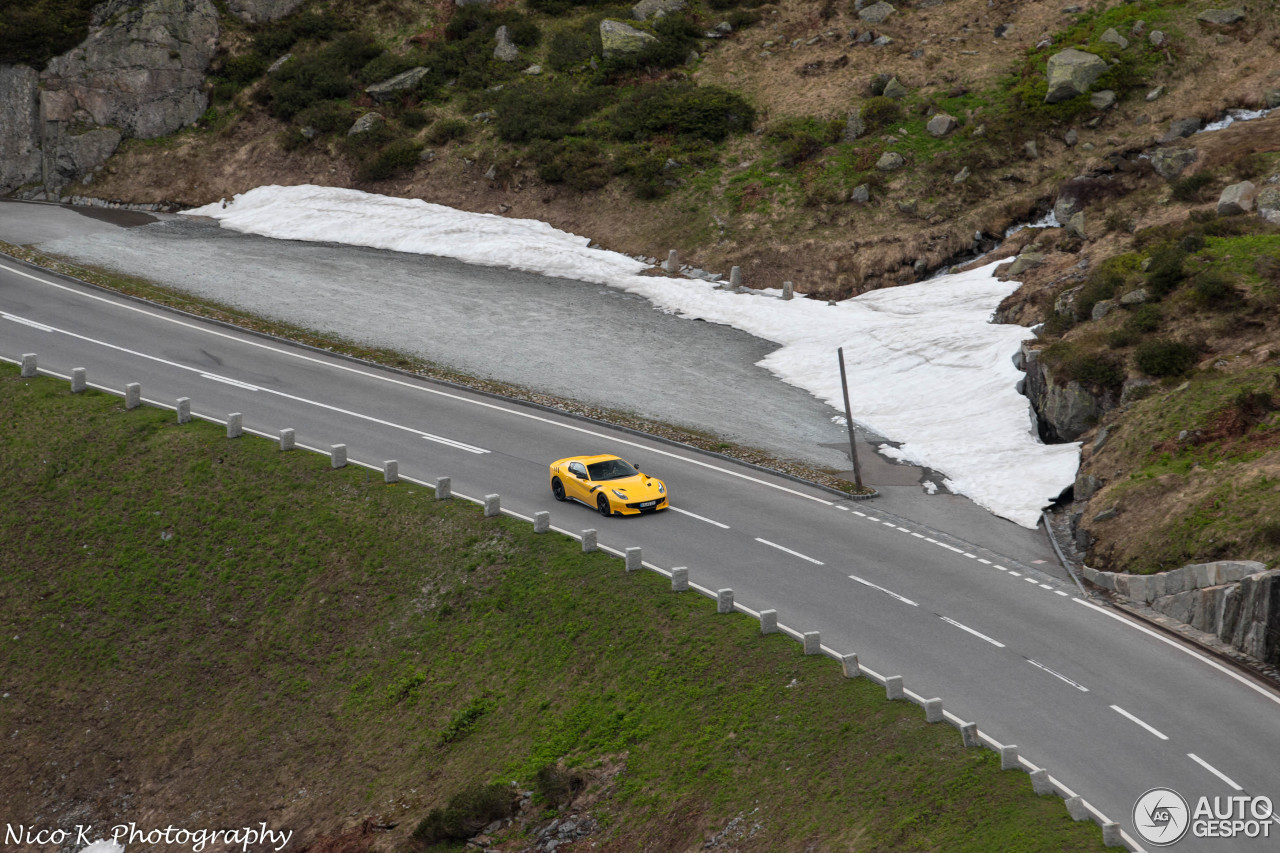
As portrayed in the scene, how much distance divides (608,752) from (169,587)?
541 inches

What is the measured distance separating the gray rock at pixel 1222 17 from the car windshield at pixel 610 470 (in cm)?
3849

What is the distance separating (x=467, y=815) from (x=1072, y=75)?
1671 inches

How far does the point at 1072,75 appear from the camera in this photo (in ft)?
161

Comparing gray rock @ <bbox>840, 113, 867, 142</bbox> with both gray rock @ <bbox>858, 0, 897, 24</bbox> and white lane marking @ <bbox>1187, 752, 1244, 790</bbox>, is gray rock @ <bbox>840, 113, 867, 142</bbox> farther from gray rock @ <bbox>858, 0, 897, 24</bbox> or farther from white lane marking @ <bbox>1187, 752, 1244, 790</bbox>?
white lane marking @ <bbox>1187, 752, 1244, 790</bbox>

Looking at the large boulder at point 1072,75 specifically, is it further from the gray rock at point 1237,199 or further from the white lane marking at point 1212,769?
the white lane marking at point 1212,769

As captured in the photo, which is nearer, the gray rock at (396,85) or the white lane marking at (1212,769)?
the white lane marking at (1212,769)

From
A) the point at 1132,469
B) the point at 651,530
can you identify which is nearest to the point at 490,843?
the point at 651,530

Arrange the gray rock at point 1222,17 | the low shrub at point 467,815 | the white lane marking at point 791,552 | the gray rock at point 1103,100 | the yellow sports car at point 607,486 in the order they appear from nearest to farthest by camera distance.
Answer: the low shrub at point 467,815, the white lane marking at point 791,552, the yellow sports car at point 607,486, the gray rock at point 1103,100, the gray rock at point 1222,17

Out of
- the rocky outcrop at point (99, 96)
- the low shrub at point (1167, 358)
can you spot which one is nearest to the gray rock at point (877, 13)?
the low shrub at point (1167, 358)

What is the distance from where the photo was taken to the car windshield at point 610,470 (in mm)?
29281

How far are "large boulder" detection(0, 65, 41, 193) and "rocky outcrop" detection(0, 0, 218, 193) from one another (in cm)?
5

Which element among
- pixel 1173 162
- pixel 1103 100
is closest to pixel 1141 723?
pixel 1173 162

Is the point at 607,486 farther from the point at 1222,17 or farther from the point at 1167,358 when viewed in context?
the point at 1222,17

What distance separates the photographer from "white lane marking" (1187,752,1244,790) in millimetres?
18234
